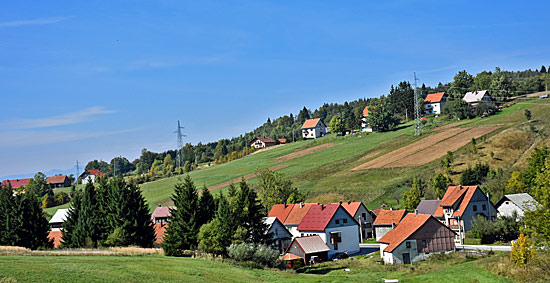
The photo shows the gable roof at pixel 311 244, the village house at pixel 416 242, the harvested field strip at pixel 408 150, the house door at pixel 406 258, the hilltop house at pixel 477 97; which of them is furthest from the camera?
the hilltop house at pixel 477 97

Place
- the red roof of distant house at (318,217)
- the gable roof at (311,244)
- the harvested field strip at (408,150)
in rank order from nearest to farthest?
the gable roof at (311,244)
the red roof of distant house at (318,217)
the harvested field strip at (408,150)

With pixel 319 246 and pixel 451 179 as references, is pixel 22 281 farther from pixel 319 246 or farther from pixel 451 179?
pixel 451 179

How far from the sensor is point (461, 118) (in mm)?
142000

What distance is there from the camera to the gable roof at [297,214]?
80.7m

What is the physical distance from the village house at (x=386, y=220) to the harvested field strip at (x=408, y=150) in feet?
115

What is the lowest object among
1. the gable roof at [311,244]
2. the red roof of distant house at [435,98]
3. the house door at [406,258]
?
the house door at [406,258]

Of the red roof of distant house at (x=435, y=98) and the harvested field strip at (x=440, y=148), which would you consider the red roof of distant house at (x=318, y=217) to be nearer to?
the harvested field strip at (x=440, y=148)

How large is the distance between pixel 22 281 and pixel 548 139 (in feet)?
303

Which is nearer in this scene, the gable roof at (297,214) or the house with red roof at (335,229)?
the house with red roof at (335,229)

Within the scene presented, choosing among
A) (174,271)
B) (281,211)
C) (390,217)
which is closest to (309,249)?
(390,217)

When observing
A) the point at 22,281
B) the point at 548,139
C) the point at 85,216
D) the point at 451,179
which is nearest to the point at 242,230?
the point at 85,216

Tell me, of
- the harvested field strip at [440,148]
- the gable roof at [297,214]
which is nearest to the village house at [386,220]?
the gable roof at [297,214]

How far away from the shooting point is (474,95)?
531 feet

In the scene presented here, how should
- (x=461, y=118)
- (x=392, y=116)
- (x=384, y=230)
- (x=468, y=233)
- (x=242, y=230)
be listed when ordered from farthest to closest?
(x=392, y=116) → (x=461, y=118) → (x=384, y=230) → (x=468, y=233) → (x=242, y=230)
